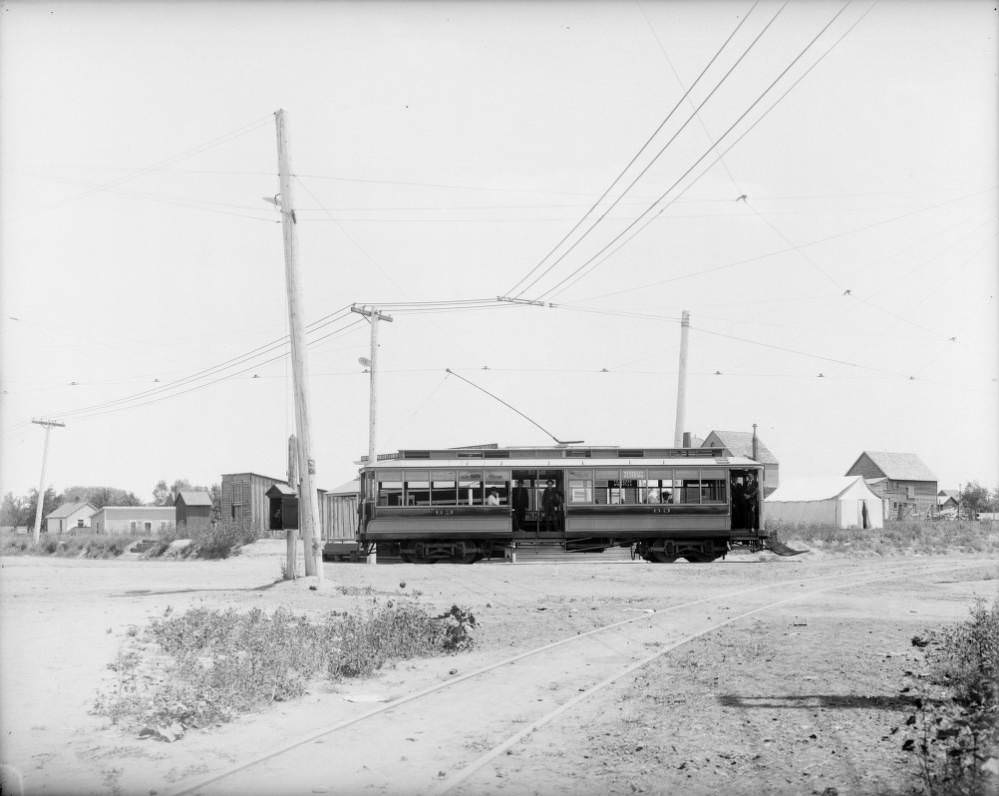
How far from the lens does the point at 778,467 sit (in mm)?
89312

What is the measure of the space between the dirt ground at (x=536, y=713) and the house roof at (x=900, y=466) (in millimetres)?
75720

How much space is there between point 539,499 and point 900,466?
237 feet

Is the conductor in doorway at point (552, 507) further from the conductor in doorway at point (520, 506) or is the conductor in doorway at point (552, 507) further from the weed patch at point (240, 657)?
the weed patch at point (240, 657)

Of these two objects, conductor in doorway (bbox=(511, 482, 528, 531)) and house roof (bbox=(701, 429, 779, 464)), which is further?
house roof (bbox=(701, 429, 779, 464))

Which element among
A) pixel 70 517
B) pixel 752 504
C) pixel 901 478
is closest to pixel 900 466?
pixel 901 478

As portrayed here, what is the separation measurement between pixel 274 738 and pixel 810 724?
4788 mm

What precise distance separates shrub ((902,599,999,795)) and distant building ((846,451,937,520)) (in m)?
79.4

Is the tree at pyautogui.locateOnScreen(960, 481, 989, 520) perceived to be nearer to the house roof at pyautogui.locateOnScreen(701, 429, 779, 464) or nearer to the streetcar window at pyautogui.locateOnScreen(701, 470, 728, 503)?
the house roof at pyautogui.locateOnScreen(701, 429, 779, 464)

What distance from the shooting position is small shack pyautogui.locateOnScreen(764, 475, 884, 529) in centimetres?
5634

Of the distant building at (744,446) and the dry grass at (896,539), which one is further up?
the distant building at (744,446)

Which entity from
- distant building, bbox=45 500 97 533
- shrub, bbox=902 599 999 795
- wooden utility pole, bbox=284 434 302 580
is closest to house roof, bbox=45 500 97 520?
distant building, bbox=45 500 97 533

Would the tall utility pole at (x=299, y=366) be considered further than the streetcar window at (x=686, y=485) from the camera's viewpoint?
No

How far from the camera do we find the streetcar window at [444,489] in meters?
29.8

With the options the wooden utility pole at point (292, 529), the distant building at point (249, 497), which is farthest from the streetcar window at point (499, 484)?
the distant building at point (249, 497)
